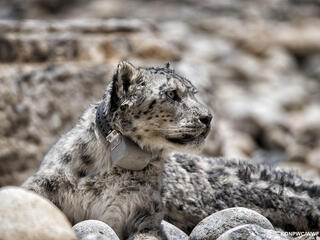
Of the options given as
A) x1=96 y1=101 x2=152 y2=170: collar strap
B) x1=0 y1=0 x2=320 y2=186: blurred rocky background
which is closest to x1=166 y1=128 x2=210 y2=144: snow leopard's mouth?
x1=96 y1=101 x2=152 y2=170: collar strap

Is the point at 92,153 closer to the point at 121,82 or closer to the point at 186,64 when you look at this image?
the point at 121,82

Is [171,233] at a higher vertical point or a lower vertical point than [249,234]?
lower

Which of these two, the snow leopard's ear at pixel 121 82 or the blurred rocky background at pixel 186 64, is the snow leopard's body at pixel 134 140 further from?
the blurred rocky background at pixel 186 64

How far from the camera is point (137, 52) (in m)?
13.0

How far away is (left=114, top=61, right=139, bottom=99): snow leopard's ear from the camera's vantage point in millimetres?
6312

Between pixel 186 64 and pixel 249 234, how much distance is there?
8072 millimetres

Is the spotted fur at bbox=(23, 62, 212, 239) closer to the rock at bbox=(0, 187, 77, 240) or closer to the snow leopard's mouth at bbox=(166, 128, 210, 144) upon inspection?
the snow leopard's mouth at bbox=(166, 128, 210, 144)

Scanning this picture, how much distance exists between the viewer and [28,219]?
484 centimetres

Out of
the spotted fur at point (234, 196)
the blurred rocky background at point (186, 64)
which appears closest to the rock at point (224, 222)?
the spotted fur at point (234, 196)

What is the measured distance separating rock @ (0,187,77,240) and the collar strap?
4.48ft

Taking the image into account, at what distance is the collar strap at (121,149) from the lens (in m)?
6.29

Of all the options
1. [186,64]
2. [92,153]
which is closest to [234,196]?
[92,153]

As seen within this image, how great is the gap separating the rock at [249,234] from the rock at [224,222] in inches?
18.5

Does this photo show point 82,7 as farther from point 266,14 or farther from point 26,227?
point 26,227
